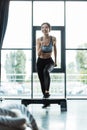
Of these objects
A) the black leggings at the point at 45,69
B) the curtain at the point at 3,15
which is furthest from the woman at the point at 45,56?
the curtain at the point at 3,15

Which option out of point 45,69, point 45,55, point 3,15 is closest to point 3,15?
point 3,15

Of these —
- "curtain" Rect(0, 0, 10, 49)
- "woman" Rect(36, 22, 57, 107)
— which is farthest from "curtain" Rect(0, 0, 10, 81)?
"woman" Rect(36, 22, 57, 107)

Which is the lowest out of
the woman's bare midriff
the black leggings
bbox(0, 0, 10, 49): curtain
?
the black leggings

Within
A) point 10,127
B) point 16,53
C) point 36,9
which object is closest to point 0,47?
point 16,53

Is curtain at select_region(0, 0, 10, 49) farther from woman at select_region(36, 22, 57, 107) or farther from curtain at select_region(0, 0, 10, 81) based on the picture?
woman at select_region(36, 22, 57, 107)

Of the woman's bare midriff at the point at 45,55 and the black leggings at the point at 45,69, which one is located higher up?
the woman's bare midriff at the point at 45,55

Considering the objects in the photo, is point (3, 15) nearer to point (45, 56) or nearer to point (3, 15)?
point (3, 15)

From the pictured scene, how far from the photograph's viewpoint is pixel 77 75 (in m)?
7.81

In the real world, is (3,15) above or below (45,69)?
above

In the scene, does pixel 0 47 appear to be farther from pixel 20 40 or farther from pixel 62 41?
pixel 62 41

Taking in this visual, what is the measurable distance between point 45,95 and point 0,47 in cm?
229

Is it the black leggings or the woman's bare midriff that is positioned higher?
the woman's bare midriff

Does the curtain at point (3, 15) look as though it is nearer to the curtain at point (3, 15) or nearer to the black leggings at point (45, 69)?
the curtain at point (3, 15)

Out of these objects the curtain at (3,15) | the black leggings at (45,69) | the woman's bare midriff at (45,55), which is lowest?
the black leggings at (45,69)
